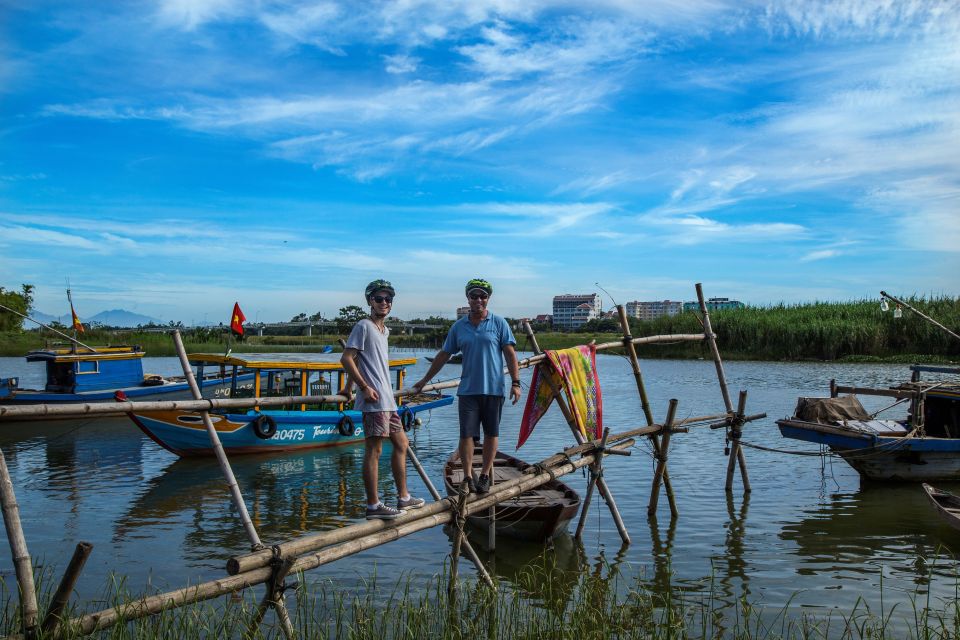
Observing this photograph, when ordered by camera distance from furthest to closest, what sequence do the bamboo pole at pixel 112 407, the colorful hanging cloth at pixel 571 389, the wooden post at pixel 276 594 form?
1. the colorful hanging cloth at pixel 571 389
2. the wooden post at pixel 276 594
3. the bamboo pole at pixel 112 407

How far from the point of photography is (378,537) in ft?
19.5

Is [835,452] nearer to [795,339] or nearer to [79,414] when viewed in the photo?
[79,414]

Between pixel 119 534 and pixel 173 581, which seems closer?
pixel 173 581

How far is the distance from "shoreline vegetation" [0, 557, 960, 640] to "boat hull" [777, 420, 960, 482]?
15.6 ft

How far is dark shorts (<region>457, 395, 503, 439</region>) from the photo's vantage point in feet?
23.1

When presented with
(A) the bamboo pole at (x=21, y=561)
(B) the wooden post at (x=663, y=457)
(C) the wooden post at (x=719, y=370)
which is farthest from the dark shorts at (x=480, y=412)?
(C) the wooden post at (x=719, y=370)

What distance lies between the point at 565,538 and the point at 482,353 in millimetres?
4201

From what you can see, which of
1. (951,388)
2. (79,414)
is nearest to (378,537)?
(79,414)

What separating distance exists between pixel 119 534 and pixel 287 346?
5819 centimetres

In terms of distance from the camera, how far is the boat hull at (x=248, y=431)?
15.4 m

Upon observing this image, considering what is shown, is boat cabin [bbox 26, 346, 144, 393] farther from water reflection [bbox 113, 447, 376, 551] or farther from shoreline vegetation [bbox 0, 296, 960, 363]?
shoreline vegetation [bbox 0, 296, 960, 363]

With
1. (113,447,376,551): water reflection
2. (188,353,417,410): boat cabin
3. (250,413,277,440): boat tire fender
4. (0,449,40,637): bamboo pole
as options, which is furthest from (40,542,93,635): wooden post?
(188,353,417,410): boat cabin

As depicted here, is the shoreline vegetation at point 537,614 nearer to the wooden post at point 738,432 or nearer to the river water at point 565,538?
the river water at point 565,538

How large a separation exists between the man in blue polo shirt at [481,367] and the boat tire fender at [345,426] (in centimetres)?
1040
